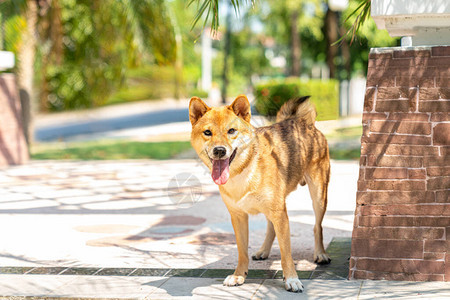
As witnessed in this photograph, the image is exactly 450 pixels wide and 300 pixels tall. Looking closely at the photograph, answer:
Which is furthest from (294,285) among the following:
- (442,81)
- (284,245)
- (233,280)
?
(442,81)

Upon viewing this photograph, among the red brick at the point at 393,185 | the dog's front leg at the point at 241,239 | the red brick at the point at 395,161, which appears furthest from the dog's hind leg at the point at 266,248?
the red brick at the point at 395,161

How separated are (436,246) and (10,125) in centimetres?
1282

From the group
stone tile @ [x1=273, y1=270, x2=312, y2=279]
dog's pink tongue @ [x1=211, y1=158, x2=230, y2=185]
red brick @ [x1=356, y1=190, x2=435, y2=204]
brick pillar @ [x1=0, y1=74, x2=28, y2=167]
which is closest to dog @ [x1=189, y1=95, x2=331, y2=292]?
dog's pink tongue @ [x1=211, y1=158, x2=230, y2=185]

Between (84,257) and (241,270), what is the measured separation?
194 cm

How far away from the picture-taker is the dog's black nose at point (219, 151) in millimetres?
5141

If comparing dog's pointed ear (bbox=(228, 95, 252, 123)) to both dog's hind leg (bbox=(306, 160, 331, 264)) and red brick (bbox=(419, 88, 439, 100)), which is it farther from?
red brick (bbox=(419, 88, 439, 100))

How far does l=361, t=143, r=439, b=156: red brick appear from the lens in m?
5.54

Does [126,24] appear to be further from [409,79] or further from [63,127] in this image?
[63,127]

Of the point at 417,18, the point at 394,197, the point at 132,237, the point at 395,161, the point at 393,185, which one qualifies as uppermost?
the point at 417,18

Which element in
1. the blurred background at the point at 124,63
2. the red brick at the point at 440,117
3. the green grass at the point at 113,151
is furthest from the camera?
the green grass at the point at 113,151

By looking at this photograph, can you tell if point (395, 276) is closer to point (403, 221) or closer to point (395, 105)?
point (403, 221)

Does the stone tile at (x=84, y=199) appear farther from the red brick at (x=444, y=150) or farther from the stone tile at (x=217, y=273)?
the red brick at (x=444, y=150)

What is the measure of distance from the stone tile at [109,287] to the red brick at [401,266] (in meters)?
1.77

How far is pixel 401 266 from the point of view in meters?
5.60
